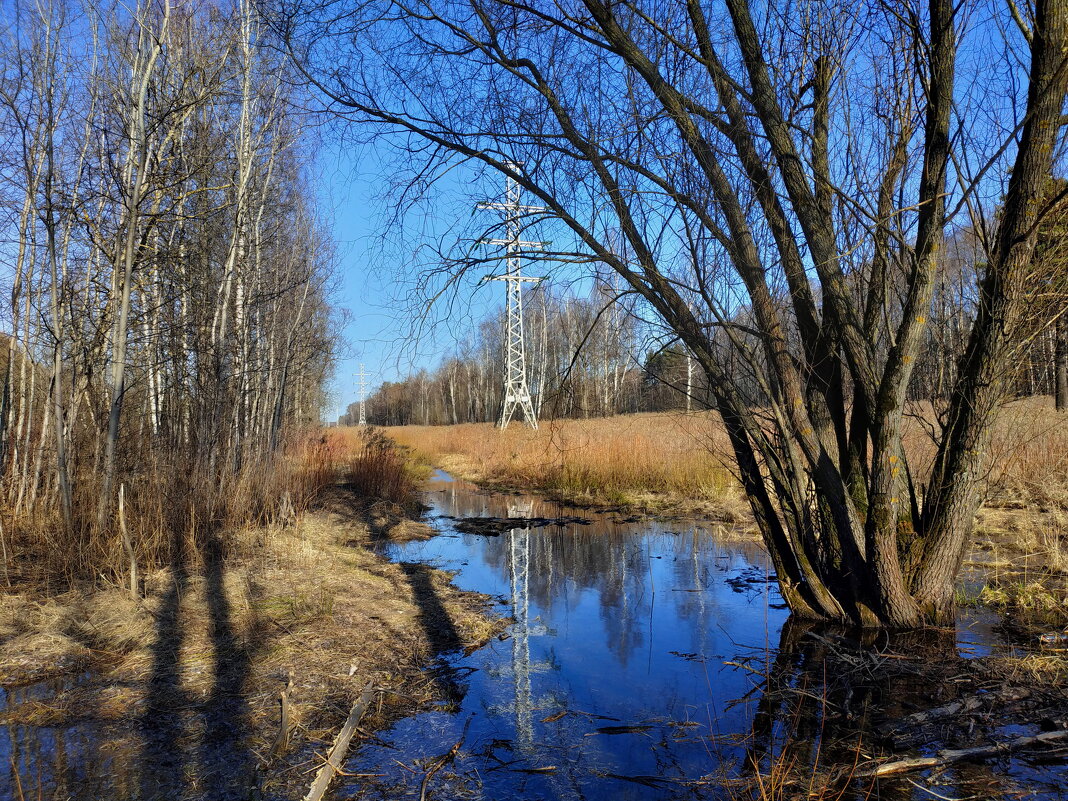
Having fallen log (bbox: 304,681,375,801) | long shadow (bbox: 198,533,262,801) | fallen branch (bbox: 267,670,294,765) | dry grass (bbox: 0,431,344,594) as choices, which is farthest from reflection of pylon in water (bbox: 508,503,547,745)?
dry grass (bbox: 0,431,344,594)

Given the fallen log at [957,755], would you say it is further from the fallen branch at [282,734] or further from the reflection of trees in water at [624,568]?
the fallen branch at [282,734]

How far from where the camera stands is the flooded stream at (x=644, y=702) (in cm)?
312

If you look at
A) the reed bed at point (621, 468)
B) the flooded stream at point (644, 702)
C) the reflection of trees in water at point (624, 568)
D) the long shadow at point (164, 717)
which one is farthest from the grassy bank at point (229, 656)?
the reed bed at point (621, 468)

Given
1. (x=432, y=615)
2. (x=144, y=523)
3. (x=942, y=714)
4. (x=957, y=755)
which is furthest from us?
(x=144, y=523)

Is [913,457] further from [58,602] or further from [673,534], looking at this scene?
[58,602]

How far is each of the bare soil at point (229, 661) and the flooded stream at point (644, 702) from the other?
34 centimetres

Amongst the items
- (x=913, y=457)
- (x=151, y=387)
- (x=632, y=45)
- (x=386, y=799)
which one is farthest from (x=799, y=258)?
(x=151, y=387)

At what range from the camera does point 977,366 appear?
4.43 meters

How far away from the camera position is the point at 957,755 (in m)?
2.97

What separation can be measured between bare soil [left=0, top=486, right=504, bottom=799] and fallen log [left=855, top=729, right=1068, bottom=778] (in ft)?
7.87

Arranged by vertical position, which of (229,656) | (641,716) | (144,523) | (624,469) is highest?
(624,469)

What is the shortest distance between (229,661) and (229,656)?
0.08 meters

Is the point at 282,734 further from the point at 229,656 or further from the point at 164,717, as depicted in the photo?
the point at 229,656

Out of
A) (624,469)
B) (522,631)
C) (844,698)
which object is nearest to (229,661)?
(522,631)
